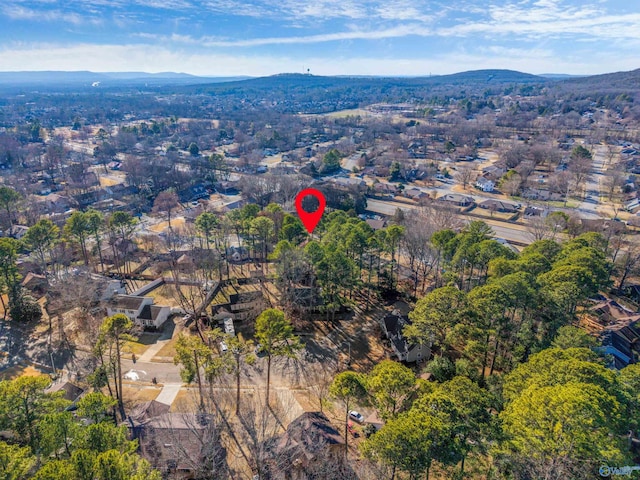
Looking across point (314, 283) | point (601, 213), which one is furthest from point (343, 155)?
point (314, 283)

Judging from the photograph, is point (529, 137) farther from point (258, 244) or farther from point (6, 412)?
point (6, 412)

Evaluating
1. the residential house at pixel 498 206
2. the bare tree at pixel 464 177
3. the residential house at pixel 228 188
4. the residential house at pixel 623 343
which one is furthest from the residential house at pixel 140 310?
the bare tree at pixel 464 177

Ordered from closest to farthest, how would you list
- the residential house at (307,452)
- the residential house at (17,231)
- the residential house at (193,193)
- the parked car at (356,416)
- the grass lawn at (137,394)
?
the residential house at (307,452) < the parked car at (356,416) < the grass lawn at (137,394) < the residential house at (17,231) < the residential house at (193,193)

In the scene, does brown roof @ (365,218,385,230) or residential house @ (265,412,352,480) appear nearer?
residential house @ (265,412,352,480)

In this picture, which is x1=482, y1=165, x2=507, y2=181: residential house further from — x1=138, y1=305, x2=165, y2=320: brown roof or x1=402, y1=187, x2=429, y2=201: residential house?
x1=138, y1=305, x2=165, y2=320: brown roof

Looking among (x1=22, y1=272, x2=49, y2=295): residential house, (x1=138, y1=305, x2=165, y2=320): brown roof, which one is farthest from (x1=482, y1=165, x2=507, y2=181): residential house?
(x1=22, y1=272, x2=49, y2=295): residential house

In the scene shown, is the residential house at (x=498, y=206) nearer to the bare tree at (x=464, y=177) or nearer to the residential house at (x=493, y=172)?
the bare tree at (x=464, y=177)

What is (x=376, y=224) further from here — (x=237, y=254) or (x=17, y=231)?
(x=17, y=231)
